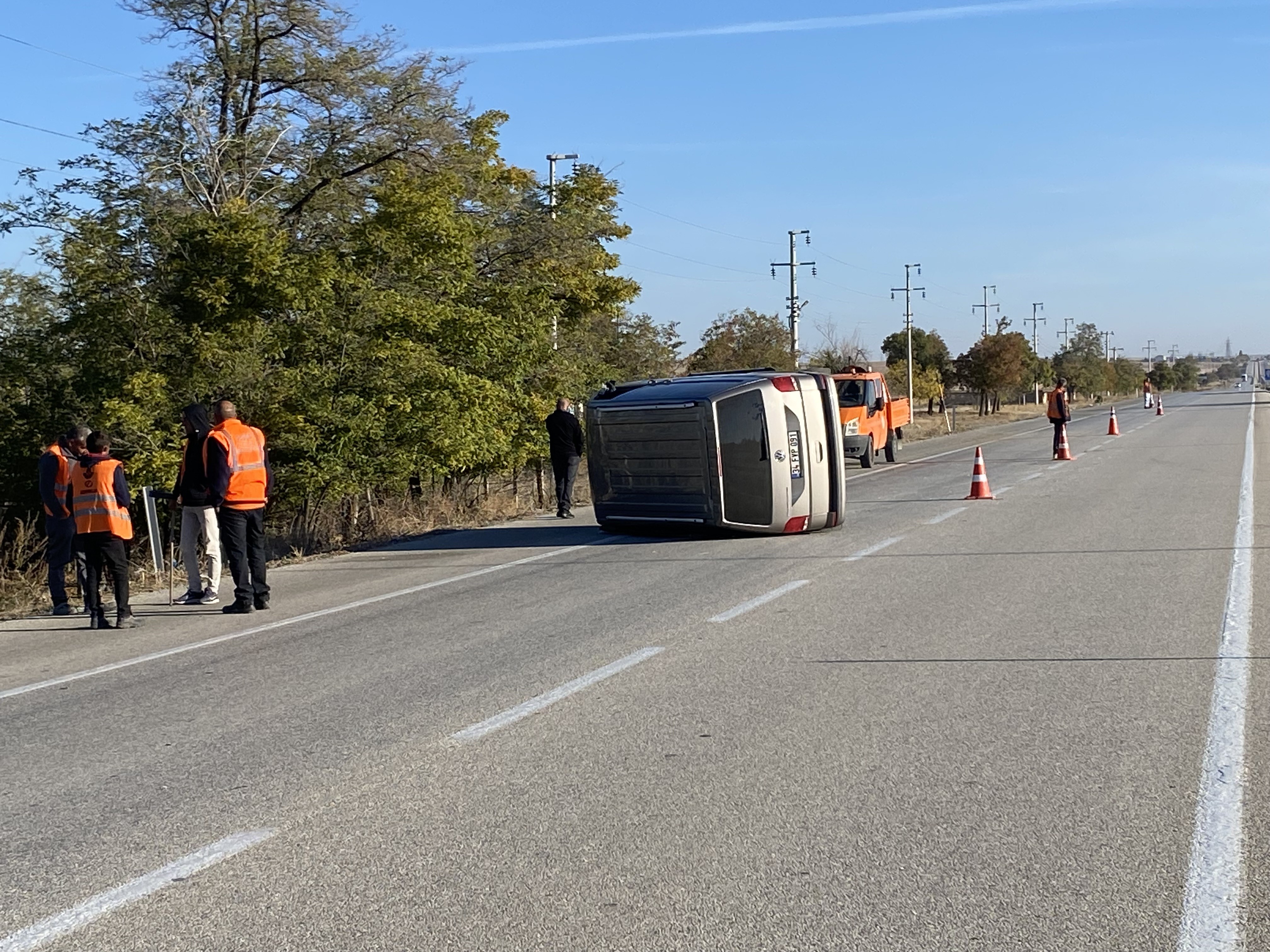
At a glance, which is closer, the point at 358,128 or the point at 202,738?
the point at 202,738

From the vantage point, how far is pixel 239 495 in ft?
37.0

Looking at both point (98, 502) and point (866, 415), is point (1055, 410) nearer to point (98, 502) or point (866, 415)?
point (866, 415)

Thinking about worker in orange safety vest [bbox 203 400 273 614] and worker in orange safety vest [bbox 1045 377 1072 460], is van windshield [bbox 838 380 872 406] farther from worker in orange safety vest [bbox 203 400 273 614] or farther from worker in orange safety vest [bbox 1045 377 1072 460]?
worker in orange safety vest [bbox 203 400 273 614]

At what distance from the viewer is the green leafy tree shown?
53031mm

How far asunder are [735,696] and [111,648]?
507cm

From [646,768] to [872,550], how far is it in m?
8.56

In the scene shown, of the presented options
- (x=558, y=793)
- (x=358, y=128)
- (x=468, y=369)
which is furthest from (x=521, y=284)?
(x=558, y=793)

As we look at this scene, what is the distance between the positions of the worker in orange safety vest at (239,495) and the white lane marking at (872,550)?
18.1 ft

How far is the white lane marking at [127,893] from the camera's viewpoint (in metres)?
4.15

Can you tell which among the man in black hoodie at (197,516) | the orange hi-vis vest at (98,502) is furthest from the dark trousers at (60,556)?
the orange hi-vis vest at (98,502)

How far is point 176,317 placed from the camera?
18.2m

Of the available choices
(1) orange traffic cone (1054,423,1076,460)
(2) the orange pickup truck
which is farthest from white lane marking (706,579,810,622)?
(1) orange traffic cone (1054,423,1076,460)

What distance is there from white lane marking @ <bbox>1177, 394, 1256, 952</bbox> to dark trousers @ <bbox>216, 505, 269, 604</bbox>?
7534 mm

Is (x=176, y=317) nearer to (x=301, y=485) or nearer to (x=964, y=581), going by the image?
(x=301, y=485)
